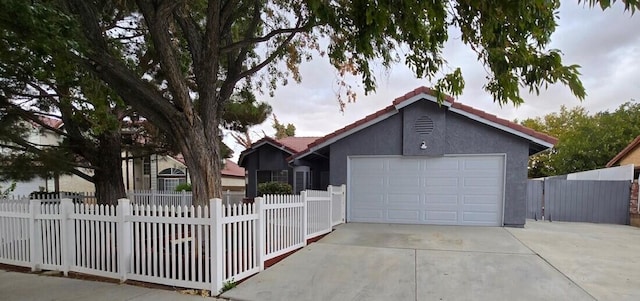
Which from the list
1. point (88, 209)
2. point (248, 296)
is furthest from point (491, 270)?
point (88, 209)

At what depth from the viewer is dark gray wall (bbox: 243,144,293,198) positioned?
14672 millimetres

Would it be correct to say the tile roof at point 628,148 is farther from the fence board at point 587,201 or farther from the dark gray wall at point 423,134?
the dark gray wall at point 423,134

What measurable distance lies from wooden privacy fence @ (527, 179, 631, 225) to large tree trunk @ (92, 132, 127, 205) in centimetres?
1341

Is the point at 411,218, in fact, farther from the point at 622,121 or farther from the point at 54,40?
the point at 622,121

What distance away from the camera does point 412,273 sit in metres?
5.36

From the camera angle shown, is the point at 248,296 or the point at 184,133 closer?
the point at 248,296

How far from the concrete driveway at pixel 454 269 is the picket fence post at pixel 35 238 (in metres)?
3.71

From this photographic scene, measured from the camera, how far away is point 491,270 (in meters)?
5.51

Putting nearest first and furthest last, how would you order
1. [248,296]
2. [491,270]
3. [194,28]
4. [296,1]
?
[248,296], [491,270], [194,28], [296,1]

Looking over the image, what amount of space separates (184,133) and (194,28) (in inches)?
90.2

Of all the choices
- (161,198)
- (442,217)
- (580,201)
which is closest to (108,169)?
(161,198)

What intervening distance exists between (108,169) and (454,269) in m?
9.38

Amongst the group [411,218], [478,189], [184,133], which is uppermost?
[184,133]

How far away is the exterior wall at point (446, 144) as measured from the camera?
32.1ft
